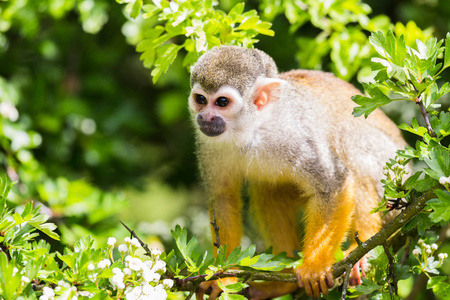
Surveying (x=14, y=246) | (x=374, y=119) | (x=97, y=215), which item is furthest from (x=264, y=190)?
(x=14, y=246)

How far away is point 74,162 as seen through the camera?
241 inches

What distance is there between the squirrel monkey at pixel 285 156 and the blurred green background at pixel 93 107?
82 cm

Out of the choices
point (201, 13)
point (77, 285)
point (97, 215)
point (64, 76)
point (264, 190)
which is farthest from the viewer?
point (64, 76)

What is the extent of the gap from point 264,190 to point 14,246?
7.39 feet

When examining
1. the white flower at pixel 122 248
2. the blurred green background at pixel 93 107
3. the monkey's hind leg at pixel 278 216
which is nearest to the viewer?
the white flower at pixel 122 248

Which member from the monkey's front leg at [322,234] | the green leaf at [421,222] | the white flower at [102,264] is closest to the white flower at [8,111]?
the monkey's front leg at [322,234]

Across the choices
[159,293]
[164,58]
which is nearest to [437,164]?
[159,293]

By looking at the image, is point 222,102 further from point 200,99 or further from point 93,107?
point 93,107

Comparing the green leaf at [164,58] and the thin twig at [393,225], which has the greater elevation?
the green leaf at [164,58]

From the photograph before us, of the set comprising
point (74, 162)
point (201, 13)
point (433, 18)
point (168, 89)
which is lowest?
point (74, 162)

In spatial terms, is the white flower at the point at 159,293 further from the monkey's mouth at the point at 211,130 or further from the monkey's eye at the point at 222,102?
the monkey's eye at the point at 222,102

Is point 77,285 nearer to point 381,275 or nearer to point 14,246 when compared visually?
point 14,246

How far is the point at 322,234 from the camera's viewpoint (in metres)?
3.87

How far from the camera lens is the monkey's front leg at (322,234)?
3.65 m
